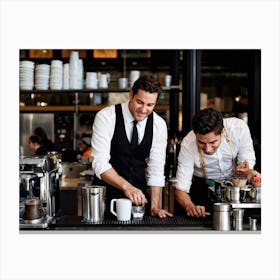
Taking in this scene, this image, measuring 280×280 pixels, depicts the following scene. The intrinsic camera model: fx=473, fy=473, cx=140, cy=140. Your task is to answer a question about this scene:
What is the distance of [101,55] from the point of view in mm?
6098

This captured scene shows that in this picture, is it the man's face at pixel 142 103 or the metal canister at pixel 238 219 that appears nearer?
the metal canister at pixel 238 219

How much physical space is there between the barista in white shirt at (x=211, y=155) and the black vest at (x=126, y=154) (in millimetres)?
213

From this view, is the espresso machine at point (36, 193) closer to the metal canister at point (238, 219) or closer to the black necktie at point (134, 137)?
the black necktie at point (134, 137)

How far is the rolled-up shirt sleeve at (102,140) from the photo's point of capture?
2.43 metres

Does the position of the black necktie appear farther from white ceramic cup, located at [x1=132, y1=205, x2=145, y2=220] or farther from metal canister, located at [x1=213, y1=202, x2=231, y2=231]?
metal canister, located at [x1=213, y1=202, x2=231, y2=231]

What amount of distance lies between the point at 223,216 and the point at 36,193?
85 cm

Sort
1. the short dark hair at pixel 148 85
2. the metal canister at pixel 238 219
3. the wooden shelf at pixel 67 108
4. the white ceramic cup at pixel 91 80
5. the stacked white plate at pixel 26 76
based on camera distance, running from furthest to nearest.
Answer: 1. the wooden shelf at pixel 67 108
2. the white ceramic cup at pixel 91 80
3. the stacked white plate at pixel 26 76
4. the short dark hair at pixel 148 85
5. the metal canister at pixel 238 219

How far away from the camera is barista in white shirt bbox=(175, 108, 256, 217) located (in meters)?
2.45

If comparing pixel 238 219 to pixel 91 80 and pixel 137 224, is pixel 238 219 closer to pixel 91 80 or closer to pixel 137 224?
pixel 137 224

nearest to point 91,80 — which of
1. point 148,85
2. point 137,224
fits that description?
point 148,85

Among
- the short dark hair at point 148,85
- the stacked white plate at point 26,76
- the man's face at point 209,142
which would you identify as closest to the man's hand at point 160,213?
the man's face at point 209,142
